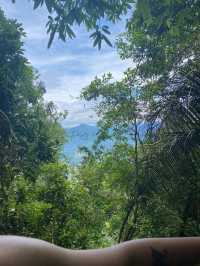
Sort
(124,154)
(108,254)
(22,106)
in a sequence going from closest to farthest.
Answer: (108,254), (124,154), (22,106)

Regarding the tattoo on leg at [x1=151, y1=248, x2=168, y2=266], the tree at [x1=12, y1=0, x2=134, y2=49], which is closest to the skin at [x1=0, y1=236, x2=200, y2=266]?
the tattoo on leg at [x1=151, y1=248, x2=168, y2=266]

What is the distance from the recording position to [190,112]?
3027 mm

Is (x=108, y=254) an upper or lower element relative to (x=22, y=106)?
lower

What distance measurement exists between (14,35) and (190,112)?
508 cm

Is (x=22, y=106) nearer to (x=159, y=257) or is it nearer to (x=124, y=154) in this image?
(x=124, y=154)

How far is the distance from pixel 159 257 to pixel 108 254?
0.16 meters

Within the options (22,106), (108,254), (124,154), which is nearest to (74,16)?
(108,254)

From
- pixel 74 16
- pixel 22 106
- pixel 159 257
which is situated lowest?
pixel 159 257

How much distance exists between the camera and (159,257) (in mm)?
1139

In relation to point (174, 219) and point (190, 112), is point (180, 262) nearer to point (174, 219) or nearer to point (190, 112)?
point (190, 112)

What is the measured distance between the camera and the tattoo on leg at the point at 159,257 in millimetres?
1132

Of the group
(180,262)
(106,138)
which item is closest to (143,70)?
(106,138)

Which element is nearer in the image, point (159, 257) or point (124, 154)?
point (159, 257)

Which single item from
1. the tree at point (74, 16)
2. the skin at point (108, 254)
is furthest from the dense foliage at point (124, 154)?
the skin at point (108, 254)
